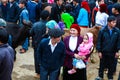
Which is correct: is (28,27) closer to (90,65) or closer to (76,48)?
(90,65)

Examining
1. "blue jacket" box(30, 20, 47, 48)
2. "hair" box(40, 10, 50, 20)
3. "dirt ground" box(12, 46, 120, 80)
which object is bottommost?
"dirt ground" box(12, 46, 120, 80)

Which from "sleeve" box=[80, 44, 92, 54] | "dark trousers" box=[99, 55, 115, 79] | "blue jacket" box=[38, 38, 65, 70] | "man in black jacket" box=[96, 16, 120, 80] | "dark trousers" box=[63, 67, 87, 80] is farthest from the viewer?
"dark trousers" box=[99, 55, 115, 79]

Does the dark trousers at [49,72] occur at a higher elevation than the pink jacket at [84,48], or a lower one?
lower

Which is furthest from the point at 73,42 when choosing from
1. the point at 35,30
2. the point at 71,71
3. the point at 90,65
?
the point at 90,65

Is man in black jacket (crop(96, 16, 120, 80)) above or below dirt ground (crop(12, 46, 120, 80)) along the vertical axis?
above

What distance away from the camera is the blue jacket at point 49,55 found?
21.0 ft

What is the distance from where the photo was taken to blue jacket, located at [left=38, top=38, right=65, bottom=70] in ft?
21.0

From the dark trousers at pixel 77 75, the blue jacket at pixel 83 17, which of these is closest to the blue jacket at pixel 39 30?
the dark trousers at pixel 77 75

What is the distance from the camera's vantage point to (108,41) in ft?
24.9

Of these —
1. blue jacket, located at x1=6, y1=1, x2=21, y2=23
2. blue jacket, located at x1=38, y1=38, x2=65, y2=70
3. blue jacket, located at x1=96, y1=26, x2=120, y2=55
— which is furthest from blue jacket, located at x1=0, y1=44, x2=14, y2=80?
blue jacket, located at x1=6, y1=1, x2=21, y2=23

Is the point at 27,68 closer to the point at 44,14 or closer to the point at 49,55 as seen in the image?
the point at 44,14

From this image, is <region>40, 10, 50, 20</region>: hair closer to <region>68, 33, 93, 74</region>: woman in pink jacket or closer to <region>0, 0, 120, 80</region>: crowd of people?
<region>0, 0, 120, 80</region>: crowd of people

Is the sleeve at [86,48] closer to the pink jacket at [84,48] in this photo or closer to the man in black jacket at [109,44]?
the pink jacket at [84,48]

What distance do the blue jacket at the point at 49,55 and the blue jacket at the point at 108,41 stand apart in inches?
59.2
